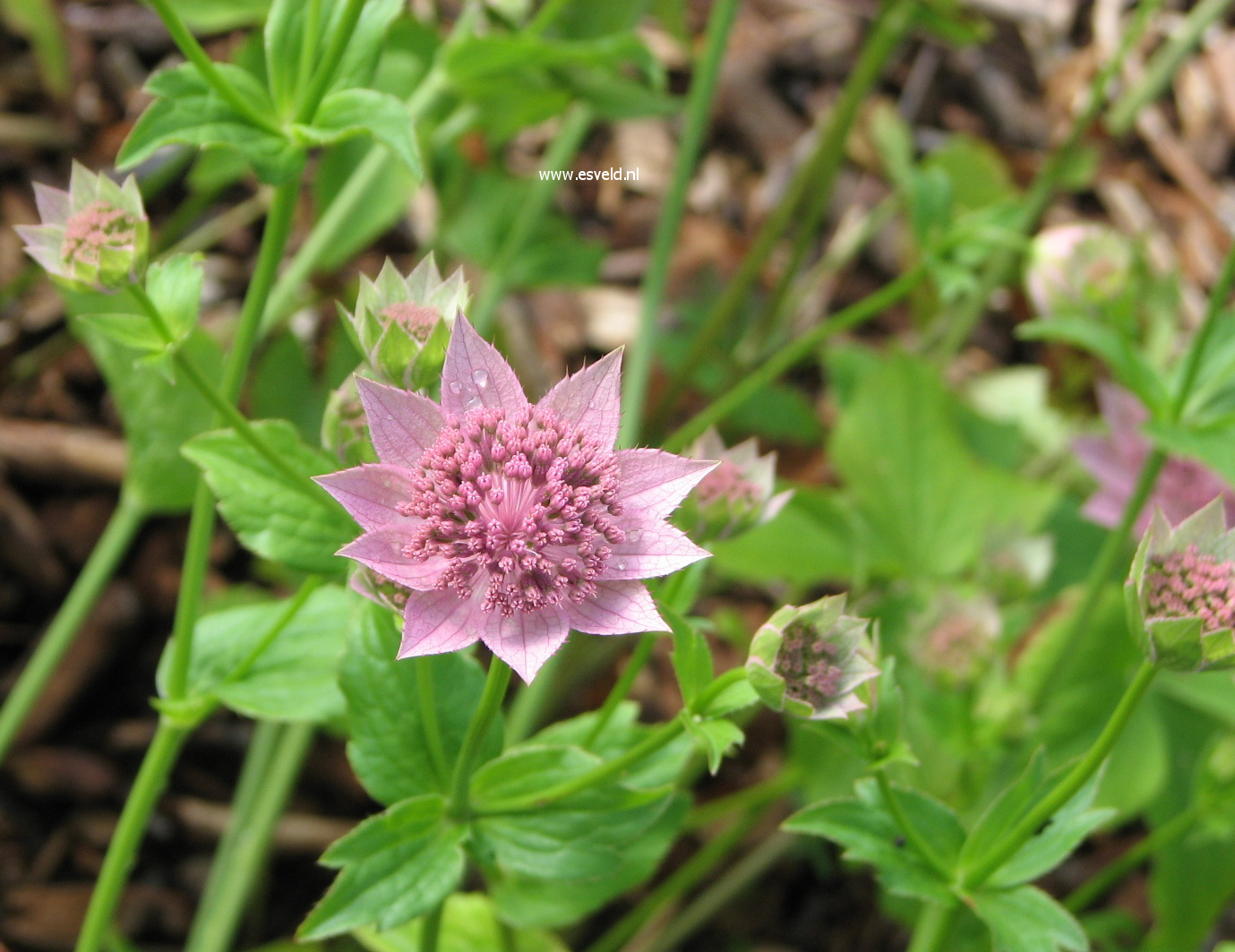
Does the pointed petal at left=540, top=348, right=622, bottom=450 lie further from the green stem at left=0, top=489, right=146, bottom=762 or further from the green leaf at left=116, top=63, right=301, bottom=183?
the green stem at left=0, top=489, right=146, bottom=762

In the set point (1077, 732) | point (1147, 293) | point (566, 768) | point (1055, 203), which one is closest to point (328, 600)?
point (566, 768)

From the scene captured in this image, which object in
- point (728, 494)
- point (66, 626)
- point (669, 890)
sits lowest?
point (669, 890)

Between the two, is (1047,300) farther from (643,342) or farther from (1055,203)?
(1055,203)

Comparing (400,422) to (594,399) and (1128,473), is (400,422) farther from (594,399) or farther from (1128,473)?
(1128,473)

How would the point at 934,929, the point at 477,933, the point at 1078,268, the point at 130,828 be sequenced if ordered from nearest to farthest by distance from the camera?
the point at 130,828
the point at 934,929
the point at 477,933
the point at 1078,268

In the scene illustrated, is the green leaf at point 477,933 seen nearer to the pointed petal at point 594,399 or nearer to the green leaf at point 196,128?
the pointed petal at point 594,399

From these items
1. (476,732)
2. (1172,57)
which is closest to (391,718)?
(476,732)
